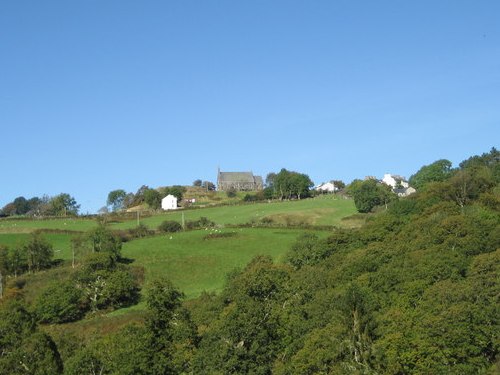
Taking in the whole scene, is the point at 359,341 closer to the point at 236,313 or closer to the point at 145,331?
the point at 236,313

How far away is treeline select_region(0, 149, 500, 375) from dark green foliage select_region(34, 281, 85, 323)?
758 inches

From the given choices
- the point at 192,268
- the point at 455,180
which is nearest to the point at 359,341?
the point at 192,268

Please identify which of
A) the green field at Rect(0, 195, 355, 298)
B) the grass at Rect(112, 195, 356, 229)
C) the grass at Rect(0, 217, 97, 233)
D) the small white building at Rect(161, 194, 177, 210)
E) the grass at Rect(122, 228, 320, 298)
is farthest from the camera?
the small white building at Rect(161, 194, 177, 210)

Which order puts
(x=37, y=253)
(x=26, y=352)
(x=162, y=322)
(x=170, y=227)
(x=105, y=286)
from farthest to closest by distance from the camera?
(x=170, y=227) → (x=37, y=253) → (x=105, y=286) → (x=162, y=322) → (x=26, y=352)

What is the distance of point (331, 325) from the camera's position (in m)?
51.0

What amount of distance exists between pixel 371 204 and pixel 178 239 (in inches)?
1603

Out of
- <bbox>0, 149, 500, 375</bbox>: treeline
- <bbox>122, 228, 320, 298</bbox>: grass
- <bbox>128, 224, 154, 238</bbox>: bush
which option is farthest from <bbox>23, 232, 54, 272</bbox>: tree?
<bbox>0, 149, 500, 375</bbox>: treeline

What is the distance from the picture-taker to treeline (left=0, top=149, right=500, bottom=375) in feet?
151

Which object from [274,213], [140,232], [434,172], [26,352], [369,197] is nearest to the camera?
[26,352]

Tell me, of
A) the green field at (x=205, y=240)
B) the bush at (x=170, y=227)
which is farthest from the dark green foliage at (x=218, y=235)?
the bush at (x=170, y=227)

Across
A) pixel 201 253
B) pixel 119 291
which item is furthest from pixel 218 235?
pixel 119 291

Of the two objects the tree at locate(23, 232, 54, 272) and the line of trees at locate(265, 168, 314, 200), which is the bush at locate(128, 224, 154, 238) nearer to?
the tree at locate(23, 232, 54, 272)

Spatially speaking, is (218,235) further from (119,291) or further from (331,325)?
(331,325)

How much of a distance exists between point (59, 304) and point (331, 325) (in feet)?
139
